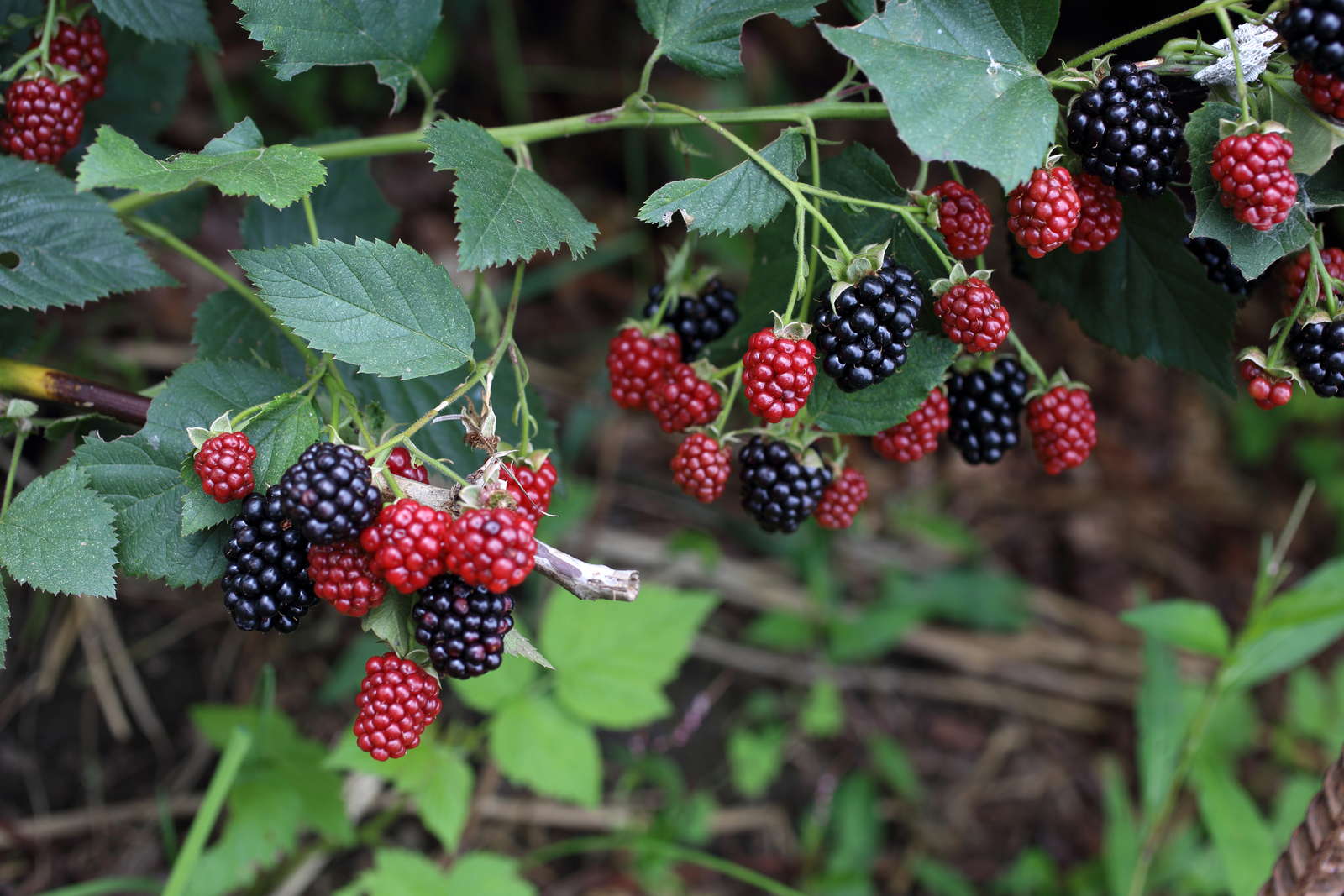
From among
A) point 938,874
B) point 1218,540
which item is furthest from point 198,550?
point 1218,540

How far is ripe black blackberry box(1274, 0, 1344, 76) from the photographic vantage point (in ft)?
3.62

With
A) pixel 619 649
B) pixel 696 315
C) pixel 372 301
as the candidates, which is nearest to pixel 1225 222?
pixel 696 315

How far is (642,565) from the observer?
10.8 feet

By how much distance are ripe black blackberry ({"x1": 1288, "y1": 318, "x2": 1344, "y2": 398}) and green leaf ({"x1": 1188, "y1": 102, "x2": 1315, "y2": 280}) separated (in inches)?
4.6

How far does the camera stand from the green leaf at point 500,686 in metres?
2.26

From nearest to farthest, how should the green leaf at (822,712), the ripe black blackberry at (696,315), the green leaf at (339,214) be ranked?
1. the ripe black blackberry at (696,315)
2. the green leaf at (339,214)
3. the green leaf at (822,712)

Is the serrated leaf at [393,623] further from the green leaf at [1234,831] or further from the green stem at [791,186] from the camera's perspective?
the green leaf at [1234,831]

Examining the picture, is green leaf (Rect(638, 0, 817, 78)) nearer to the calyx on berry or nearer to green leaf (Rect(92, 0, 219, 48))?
the calyx on berry

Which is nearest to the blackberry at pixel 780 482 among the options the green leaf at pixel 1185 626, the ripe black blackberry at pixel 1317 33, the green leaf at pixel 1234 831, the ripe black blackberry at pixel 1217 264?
the ripe black blackberry at pixel 1217 264

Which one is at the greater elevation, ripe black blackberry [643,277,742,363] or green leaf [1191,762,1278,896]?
ripe black blackberry [643,277,742,363]

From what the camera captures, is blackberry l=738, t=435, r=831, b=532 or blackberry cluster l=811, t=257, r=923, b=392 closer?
blackberry cluster l=811, t=257, r=923, b=392

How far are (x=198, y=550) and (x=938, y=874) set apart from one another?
7.85 ft

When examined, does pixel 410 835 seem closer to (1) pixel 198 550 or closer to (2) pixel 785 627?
(2) pixel 785 627

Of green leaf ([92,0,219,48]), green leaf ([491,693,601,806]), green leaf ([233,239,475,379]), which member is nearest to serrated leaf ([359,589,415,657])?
green leaf ([233,239,475,379])
